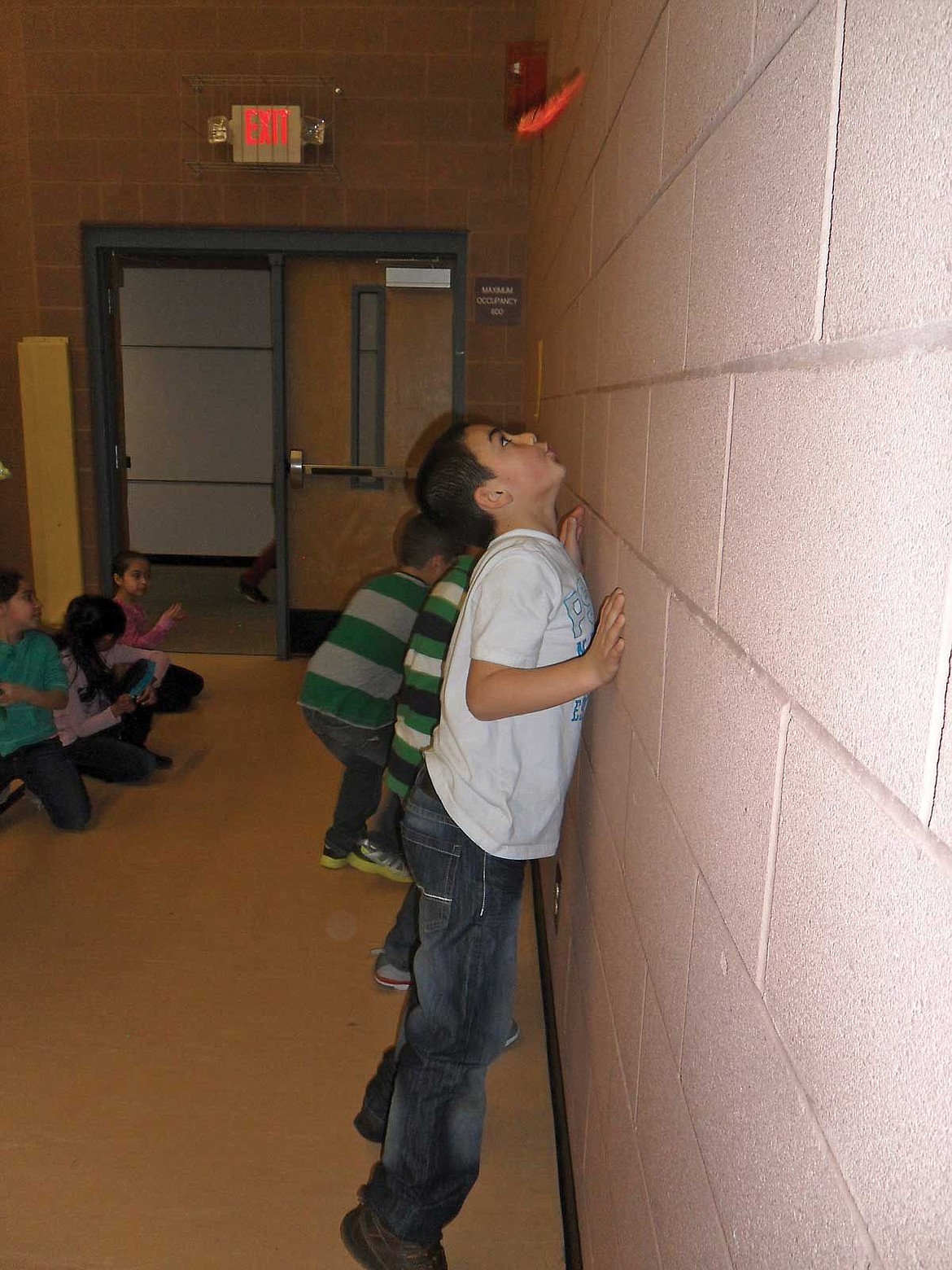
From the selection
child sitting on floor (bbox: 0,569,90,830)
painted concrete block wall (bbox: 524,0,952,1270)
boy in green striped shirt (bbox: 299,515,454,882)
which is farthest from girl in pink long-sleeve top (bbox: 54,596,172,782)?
painted concrete block wall (bbox: 524,0,952,1270)

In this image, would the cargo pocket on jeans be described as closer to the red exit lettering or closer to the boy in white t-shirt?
the boy in white t-shirt

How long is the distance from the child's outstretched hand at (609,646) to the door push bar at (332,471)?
164 inches

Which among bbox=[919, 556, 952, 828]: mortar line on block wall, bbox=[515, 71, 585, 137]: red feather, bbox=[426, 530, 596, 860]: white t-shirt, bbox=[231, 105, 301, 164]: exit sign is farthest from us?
bbox=[231, 105, 301, 164]: exit sign

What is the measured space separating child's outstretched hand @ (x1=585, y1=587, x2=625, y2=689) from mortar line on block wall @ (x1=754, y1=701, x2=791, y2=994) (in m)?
0.67

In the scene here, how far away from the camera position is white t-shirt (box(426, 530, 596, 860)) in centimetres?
150

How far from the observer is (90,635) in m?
3.94

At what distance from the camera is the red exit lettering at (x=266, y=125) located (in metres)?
4.82

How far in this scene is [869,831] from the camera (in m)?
0.51

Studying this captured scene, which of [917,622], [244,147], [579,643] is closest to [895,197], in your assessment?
[917,622]

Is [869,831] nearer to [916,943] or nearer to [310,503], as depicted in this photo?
[916,943]

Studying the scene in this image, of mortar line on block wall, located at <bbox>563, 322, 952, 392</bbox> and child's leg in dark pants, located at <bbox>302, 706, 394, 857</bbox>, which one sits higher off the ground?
mortar line on block wall, located at <bbox>563, 322, 952, 392</bbox>

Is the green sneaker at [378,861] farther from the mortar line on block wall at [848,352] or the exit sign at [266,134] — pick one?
the exit sign at [266,134]

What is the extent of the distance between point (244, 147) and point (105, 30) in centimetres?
90

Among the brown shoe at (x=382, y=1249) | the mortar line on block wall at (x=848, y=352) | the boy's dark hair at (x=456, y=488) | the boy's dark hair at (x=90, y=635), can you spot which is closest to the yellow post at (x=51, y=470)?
the boy's dark hair at (x=90, y=635)
